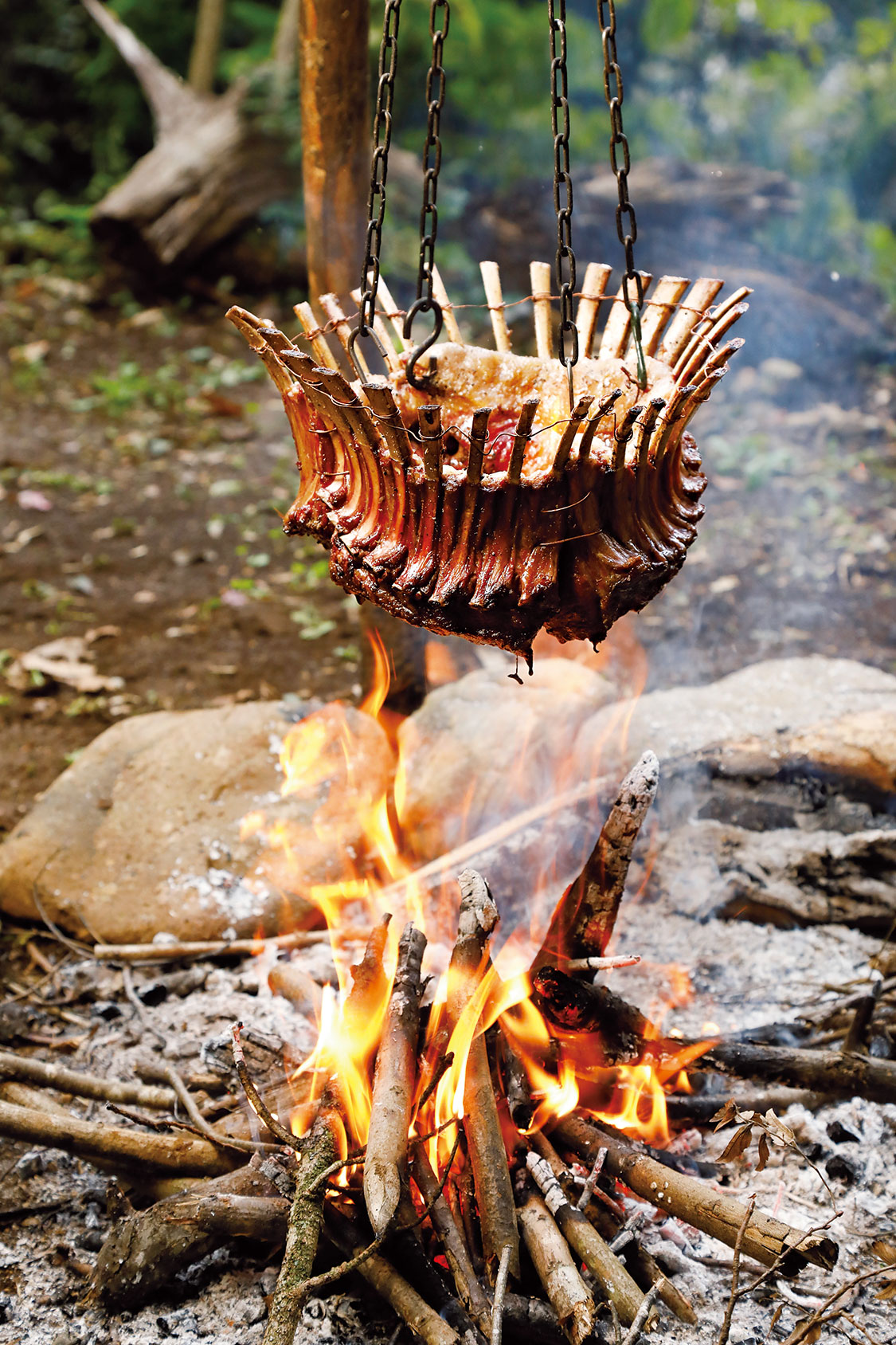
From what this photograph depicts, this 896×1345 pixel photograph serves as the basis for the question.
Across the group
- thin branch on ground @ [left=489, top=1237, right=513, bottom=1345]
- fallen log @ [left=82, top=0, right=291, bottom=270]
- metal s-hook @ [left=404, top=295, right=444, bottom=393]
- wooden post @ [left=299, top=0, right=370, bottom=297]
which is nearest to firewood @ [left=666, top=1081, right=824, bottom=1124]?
thin branch on ground @ [left=489, top=1237, right=513, bottom=1345]

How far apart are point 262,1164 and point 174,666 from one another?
3.97m

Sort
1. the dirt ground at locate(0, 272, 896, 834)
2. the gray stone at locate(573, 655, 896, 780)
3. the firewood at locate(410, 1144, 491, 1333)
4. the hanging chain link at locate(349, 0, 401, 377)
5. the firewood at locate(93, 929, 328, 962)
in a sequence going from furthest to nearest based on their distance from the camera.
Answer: the dirt ground at locate(0, 272, 896, 834) < the gray stone at locate(573, 655, 896, 780) < the firewood at locate(93, 929, 328, 962) < the firewood at locate(410, 1144, 491, 1333) < the hanging chain link at locate(349, 0, 401, 377)

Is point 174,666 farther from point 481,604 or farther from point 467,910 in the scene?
point 481,604

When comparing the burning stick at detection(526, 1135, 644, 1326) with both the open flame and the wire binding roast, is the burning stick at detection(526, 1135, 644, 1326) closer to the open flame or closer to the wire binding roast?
the open flame

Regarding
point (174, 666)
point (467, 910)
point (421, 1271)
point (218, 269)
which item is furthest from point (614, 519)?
point (218, 269)

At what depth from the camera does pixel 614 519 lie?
81.6 inches

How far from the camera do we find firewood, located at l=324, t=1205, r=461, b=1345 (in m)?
2.34

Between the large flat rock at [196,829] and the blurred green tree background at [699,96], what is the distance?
742cm

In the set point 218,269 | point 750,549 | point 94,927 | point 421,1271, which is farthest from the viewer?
point 218,269

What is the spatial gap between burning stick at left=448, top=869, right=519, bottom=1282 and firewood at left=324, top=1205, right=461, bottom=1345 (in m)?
0.25

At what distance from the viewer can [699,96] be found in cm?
1144

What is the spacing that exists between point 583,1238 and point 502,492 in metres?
2.13

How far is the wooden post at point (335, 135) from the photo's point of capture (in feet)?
12.8

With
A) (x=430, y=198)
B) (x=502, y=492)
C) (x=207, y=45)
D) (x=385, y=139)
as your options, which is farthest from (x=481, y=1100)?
(x=207, y=45)
